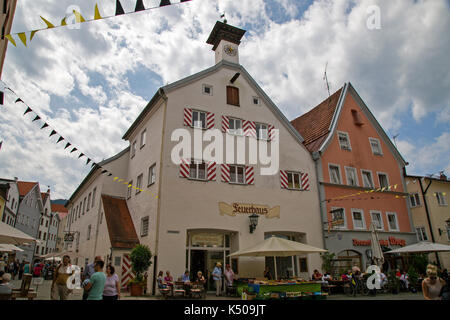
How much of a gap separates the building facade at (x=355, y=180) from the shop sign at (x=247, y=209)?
369cm

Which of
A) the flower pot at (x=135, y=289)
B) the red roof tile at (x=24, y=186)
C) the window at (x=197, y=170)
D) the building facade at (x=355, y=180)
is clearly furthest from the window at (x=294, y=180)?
the red roof tile at (x=24, y=186)

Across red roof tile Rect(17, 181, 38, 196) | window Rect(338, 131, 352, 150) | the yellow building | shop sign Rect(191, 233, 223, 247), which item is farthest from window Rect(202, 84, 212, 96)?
red roof tile Rect(17, 181, 38, 196)

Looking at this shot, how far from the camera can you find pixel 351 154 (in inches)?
925

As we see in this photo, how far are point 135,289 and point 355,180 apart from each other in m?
16.0

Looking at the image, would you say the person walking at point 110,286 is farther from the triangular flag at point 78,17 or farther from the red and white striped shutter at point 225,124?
the red and white striped shutter at point 225,124

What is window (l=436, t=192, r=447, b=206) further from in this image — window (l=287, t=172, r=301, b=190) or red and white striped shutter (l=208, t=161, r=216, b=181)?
red and white striped shutter (l=208, t=161, r=216, b=181)

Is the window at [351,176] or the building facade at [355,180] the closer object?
the building facade at [355,180]

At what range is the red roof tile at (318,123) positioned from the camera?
2362cm

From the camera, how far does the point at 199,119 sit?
1947cm

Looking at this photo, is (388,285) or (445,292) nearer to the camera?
(445,292)

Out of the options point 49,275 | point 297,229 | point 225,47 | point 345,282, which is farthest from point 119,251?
point 49,275

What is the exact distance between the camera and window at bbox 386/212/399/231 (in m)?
23.1
